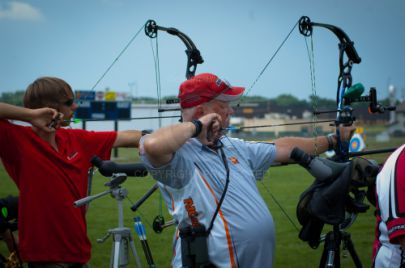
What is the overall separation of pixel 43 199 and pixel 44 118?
442 millimetres

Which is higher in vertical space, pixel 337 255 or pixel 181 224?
pixel 181 224

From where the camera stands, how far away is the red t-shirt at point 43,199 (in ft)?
8.96

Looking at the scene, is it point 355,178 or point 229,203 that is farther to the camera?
point 355,178

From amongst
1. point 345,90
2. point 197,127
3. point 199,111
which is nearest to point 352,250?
point 345,90

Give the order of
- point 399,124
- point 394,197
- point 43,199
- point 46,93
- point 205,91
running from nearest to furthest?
point 394,197 → point 205,91 → point 43,199 → point 46,93 → point 399,124

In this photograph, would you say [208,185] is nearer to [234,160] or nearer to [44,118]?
[234,160]

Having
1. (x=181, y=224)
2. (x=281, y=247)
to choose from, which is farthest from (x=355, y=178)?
(x=281, y=247)

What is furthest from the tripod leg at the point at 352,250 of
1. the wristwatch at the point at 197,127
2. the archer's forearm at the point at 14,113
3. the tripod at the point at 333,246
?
Result: the archer's forearm at the point at 14,113

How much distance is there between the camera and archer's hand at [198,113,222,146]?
221 centimetres

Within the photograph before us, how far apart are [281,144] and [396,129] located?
23.2 metres

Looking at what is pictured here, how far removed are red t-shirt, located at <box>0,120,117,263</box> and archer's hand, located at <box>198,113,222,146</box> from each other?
3.12 feet

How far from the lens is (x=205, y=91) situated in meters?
2.36

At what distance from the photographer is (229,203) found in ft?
7.47

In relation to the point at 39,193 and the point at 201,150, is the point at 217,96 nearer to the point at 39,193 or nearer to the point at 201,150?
the point at 201,150
